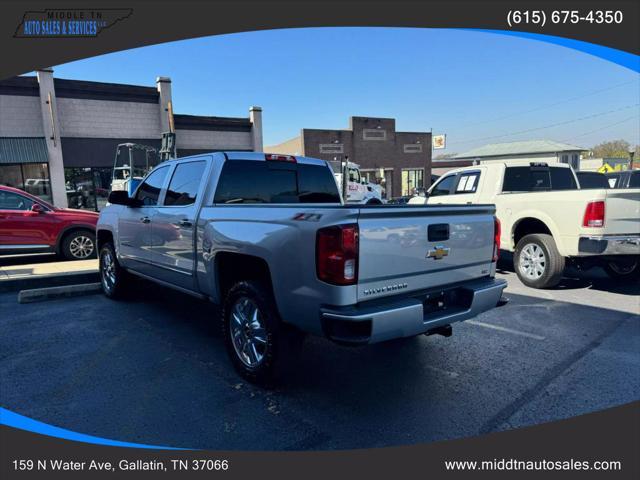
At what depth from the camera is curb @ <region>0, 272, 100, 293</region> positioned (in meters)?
6.88

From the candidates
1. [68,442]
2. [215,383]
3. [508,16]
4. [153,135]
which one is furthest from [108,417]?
[153,135]

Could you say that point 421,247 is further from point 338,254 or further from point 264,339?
point 264,339

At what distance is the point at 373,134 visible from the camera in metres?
38.6

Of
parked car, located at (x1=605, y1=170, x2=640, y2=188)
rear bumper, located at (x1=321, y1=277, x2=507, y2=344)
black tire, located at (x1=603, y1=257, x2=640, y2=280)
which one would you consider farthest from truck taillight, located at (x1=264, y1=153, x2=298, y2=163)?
parked car, located at (x1=605, y1=170, x2=640, y2=188)

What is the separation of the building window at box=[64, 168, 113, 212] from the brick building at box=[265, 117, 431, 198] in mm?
17566

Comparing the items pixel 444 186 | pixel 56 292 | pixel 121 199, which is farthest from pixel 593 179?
pixel 56 292

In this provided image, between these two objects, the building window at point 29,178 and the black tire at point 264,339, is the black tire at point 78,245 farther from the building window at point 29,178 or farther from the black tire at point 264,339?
the building window at point 29,178

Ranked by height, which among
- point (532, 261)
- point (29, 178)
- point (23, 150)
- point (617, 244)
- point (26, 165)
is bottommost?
point (532, 261)

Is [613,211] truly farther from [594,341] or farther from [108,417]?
[108,417]

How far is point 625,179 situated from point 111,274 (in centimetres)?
1317

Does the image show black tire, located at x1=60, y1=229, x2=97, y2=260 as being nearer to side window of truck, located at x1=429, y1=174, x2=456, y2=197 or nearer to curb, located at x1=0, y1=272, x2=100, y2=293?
curb, located at x1=0, y1=272, x2=100, y2=293

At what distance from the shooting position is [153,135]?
22375mm

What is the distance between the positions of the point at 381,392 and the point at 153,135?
72.5 ft

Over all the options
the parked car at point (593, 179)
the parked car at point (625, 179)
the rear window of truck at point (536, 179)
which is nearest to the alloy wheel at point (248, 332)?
the rear window of truck at point (536, 179)
